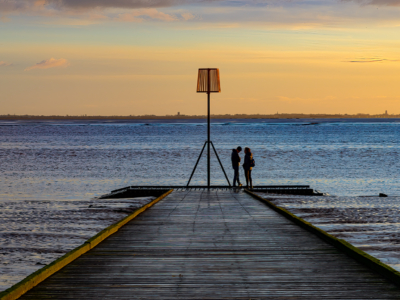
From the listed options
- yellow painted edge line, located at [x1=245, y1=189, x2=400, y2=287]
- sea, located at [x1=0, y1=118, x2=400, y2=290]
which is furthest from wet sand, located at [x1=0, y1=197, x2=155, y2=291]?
yellow painted edge line, located at [x1=245, y1=189, x2=400, y2=287]

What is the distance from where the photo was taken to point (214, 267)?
21.4 ft

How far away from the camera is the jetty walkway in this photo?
538cm

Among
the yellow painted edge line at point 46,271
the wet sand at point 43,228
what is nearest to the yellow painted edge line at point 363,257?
the yellow painted edge line at point 46,271

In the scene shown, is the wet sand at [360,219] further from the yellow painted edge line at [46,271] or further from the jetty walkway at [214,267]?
the yellow painted edge line at [46,271]

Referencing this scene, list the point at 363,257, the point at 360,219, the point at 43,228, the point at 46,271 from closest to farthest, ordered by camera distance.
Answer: the point at 46,271, the point at 363,257, the point at 43,228, the point at 360,219

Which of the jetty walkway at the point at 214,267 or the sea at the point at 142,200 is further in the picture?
the sea at the point at 142,200

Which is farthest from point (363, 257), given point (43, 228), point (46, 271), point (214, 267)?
point (43, 228)

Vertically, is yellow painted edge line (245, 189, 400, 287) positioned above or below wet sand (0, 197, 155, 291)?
above

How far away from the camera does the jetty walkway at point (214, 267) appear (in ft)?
17.7

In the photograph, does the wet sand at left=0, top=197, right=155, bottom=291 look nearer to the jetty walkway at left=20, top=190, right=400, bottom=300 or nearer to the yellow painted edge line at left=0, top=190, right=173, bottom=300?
the yellow painted edge line at left=0, top=190, right=173, bottom=300

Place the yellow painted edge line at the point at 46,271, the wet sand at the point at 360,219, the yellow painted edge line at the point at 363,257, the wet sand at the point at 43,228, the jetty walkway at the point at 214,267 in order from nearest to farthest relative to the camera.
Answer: the yellow painted edge line at the point at 46,271
the jetty walkway at the point at 214,267
the yellow painted edge line at the point at 363,257
the wet sand at the point at 43,228
the wet sand at the point at 360,219

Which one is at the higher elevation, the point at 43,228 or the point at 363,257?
the point at 363,257

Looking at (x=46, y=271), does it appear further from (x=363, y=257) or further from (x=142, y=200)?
(x=142, y=200)

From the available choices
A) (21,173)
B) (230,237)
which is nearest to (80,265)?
(230,237)
